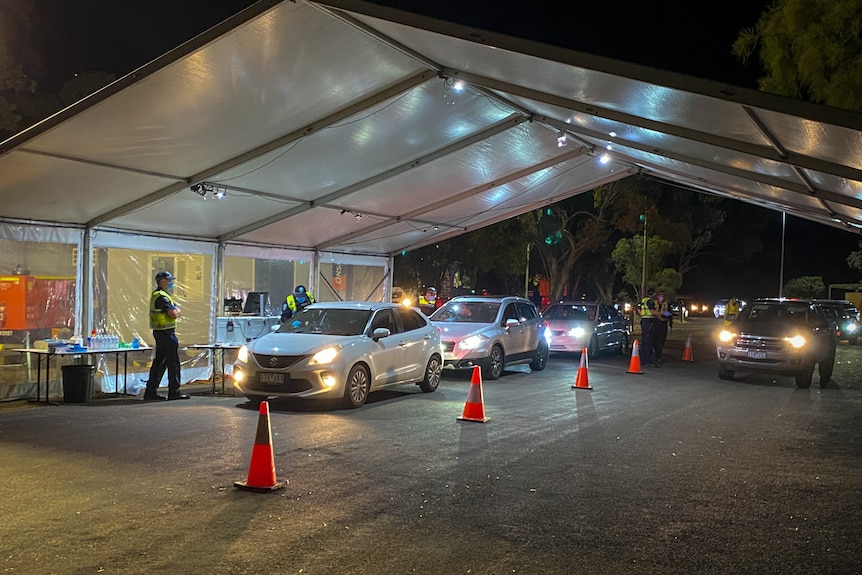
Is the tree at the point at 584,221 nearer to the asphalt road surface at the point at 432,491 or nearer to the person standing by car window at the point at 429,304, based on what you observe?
the person standing by car window at the point at 429,304

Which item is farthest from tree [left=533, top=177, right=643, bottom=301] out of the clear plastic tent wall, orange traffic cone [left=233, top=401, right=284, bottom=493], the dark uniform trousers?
orange traffic cone [left=233, top=401, right=284, bottom=493]

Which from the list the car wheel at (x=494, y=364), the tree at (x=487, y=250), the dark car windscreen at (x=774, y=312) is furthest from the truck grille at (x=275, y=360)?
the tree at (x=487, y=250)

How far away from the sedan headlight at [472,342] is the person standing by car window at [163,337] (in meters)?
5.40

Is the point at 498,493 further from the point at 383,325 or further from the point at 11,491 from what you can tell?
the point at 383,325

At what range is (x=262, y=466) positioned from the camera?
646 centimetres

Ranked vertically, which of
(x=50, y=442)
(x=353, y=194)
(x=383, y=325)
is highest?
(x=353, y=194)

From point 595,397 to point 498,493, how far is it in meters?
6.53

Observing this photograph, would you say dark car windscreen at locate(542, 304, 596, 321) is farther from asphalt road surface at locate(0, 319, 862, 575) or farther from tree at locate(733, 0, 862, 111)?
asphalt road surface at locate(0, 319, 862, 575)

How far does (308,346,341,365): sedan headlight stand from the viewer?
1068 cm

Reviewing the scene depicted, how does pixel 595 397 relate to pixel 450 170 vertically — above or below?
below

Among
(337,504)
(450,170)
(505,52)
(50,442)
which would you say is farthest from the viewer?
(450,170)

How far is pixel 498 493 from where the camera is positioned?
6.54m

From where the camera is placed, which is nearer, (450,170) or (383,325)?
(383,325)

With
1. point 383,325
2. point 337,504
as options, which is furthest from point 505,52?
point 337,504
